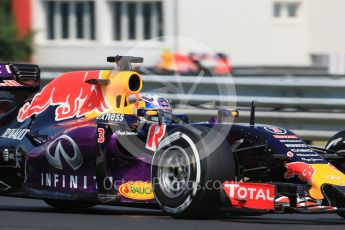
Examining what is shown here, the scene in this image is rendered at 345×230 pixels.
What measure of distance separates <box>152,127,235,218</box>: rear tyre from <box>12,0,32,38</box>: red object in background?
2846cm

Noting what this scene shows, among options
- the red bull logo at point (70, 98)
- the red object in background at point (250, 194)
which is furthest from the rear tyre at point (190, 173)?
the red bull logo at point (70, 98)

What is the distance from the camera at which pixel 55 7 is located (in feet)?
122

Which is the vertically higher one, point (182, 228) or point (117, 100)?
point (117, 100)

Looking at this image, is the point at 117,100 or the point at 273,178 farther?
the point at 117,100

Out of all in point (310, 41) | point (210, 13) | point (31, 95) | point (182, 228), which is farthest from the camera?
point (310, 41)

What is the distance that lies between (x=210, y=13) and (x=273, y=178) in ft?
89.2

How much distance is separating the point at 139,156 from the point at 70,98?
1.34m

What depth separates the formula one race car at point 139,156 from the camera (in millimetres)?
7898

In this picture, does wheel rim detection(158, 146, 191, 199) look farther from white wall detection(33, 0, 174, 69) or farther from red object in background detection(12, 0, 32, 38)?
red object in background detection(12, 0, 32, 38)

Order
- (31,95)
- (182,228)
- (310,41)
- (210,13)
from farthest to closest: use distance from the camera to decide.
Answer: (310,41)
(210,13)
(31,95)
(182,228)

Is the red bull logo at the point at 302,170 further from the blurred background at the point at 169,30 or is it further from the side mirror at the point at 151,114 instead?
the blurred background at the point at 169,30

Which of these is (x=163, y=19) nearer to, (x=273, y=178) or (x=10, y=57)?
(x=10, y=57)

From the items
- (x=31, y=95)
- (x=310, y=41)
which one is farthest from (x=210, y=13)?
(x=31, y=95)

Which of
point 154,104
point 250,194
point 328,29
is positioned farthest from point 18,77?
point 328,29
